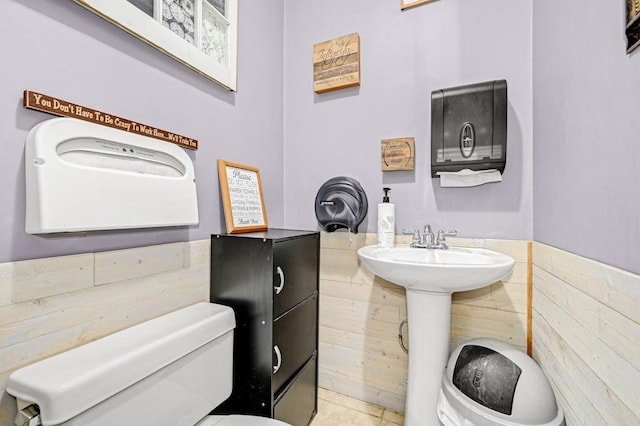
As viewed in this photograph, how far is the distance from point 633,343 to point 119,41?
1.59 metres

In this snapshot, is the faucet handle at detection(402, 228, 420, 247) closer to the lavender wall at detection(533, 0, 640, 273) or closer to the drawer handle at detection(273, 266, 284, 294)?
the lavender wall at detection(533, 0, 640, 273)

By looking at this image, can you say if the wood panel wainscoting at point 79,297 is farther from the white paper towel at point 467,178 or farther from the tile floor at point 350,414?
the white paper towel at point 467,178

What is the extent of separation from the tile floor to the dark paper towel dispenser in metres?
1.28

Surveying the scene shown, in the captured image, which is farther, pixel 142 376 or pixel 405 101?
pixel 405 101

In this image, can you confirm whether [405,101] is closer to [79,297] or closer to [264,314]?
[264,314]

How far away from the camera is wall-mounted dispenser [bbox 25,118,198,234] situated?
716 mm

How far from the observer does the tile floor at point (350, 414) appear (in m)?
1.45

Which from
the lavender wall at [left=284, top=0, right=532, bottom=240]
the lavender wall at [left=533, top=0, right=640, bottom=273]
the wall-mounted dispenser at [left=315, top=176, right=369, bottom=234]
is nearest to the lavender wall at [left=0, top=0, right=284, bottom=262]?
the lavender wall at [left=284, top=0, right=532, bottom=240]

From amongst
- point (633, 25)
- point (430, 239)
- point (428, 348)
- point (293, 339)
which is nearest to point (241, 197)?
point (293, 339)

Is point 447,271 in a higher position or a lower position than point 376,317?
higher

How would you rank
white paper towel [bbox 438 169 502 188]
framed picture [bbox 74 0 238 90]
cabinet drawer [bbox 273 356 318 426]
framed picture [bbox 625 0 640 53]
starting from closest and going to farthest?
1. framed picture [bbox 625 0 640 53]
2. framed picture [bbox 74 0 238 90]
3. cabinet drawer [bbox 273 356 318 426]
4. white paper towel [bbox 438 169 502 188]

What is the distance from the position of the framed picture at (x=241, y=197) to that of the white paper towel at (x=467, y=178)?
0.94m

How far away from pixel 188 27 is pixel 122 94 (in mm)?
Result: 454

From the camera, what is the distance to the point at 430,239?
1.34m
